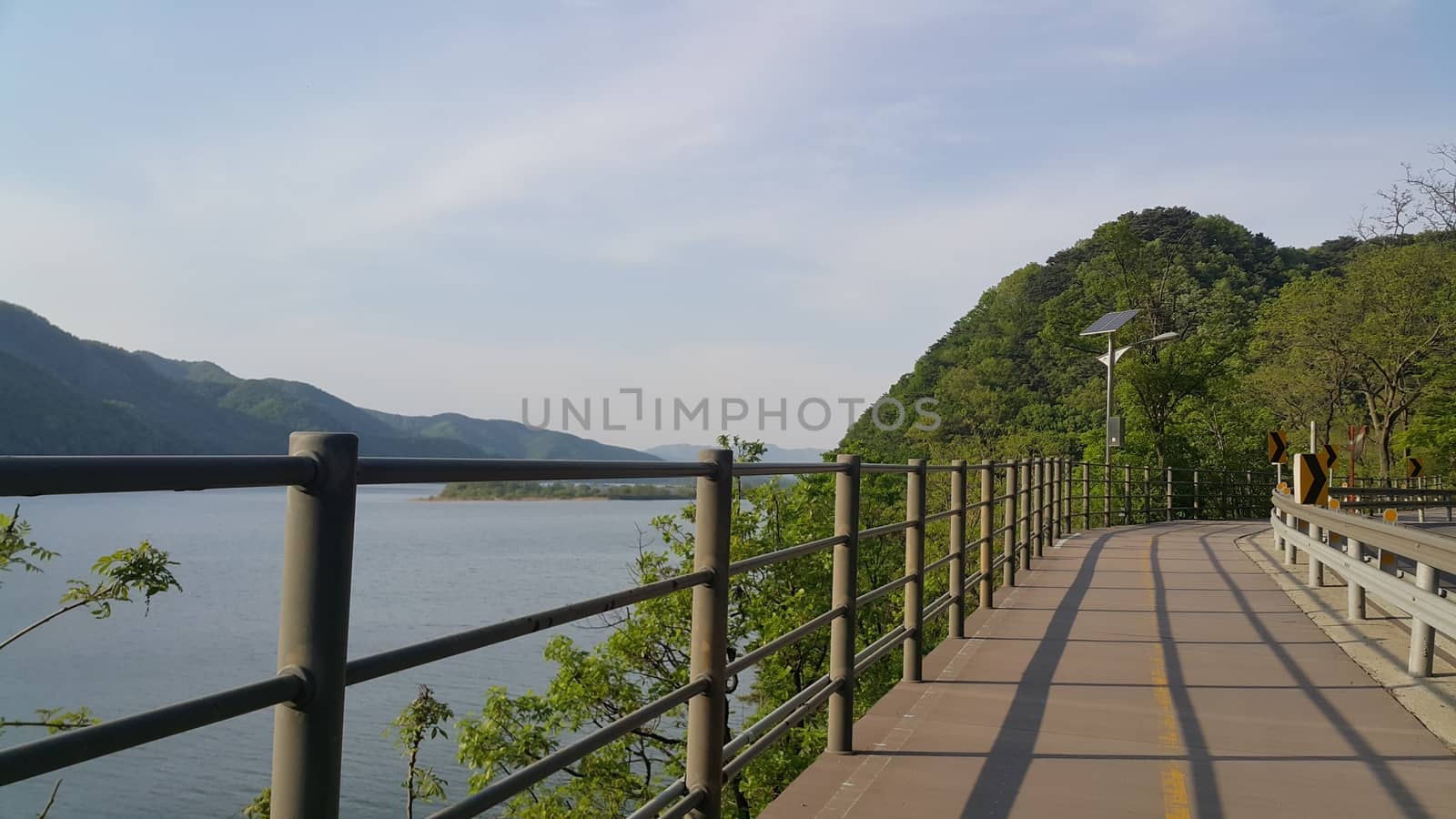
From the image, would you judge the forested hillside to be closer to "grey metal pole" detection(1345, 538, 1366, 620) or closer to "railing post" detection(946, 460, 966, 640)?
"grey metal pole" detection(1345, 538, 1366, 620)

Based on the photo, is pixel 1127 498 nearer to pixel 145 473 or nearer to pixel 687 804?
pixel 687 804

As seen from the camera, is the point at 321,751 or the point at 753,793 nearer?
the point at 321,751

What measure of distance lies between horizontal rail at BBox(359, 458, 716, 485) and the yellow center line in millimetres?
2838

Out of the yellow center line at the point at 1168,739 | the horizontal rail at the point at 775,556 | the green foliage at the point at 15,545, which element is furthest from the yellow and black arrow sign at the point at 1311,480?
the green foliage at the point at 15,545

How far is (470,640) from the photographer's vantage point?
2.35 m

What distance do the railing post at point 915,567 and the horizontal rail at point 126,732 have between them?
5329 mm

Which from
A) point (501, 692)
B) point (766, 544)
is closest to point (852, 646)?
point (501, 692)

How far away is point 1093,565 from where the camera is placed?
15.7m

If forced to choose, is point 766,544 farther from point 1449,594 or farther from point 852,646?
point 852,646

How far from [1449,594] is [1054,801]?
583 centimetres

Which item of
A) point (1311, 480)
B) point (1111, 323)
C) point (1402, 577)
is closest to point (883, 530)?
point (1402, 577)

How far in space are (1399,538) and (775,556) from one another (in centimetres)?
553

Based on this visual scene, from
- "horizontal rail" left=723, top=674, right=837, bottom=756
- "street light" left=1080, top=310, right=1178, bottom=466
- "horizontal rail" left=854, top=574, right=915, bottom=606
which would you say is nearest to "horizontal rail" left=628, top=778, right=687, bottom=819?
"horizontal rail" left=723, top=674, right=837, bottom=756

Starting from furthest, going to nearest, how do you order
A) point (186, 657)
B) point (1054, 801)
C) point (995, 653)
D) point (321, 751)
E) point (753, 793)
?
point (186, 657), point (753, 793), point (995, 653), point (1054, 801), point (321, 751)
